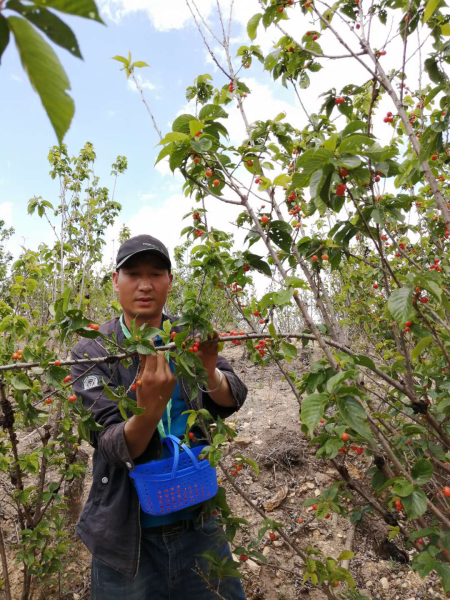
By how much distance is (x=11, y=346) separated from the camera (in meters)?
1.67

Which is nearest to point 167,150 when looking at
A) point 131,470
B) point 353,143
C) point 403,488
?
point 353,143

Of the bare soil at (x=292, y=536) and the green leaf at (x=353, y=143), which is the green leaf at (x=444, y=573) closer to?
the bare soil at (x=292, y=536)

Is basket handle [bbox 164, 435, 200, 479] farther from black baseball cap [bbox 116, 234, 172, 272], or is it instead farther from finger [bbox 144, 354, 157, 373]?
black baseball cap [bbox 116, 234, 172, 272]

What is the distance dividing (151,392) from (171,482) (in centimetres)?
49

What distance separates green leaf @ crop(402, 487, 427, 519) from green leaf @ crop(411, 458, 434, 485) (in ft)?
0.21

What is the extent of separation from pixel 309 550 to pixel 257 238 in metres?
1.85

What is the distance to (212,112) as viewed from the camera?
1546 mm

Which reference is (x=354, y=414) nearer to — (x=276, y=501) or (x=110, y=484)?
(x=110, y=484)

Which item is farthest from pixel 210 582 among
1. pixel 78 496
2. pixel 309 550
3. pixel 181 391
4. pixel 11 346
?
pixel 78 496

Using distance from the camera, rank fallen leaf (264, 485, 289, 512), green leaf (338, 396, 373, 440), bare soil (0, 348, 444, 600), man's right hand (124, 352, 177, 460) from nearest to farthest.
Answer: green leaf (338, 396, 373, 440) < man's right hand (124, 352, 177, 460) < bare soil (0, 348, 444, 600) < fallen leaf (264, 485, 289, 512)

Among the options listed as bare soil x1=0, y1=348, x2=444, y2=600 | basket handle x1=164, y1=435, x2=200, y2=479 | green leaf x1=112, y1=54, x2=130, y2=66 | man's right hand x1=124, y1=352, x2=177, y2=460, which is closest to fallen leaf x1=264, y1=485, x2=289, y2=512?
bare soil x1=0, y1=348, x2=444, y2=600

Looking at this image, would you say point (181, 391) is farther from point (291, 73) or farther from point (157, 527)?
point (291, 73)

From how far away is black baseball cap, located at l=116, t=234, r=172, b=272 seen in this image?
1.92m

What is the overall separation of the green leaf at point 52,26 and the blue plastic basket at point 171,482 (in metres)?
1.62
